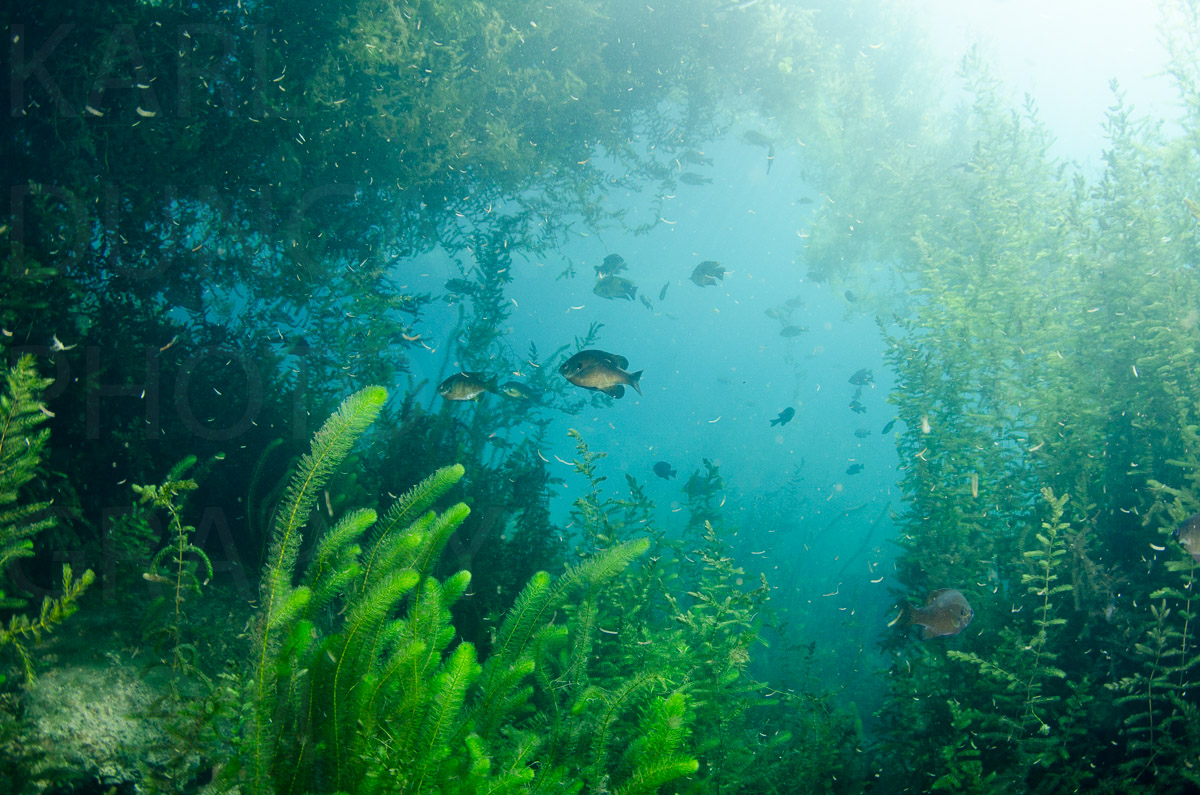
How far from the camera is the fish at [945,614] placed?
446cm

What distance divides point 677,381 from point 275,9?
5483 inches

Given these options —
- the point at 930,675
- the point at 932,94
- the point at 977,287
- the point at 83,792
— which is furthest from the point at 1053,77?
the point at 83,792

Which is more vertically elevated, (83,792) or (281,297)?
(281,297)

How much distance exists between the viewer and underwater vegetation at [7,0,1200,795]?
2.48 metres

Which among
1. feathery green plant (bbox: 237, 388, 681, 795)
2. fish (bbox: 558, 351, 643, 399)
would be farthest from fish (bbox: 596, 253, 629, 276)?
feathery green plant (bbox: 237, 388, 681, 795)

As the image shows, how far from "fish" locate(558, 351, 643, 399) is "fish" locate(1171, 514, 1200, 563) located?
188 inches

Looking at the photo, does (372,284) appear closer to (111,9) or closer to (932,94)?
(111,9)

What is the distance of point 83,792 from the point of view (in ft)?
7.28

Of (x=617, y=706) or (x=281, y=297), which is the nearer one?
(x=617, y=706)

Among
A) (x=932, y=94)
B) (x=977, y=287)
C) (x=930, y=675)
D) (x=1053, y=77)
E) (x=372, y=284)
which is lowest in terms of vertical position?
(x=930, y=675)

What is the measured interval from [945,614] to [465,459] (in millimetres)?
5950

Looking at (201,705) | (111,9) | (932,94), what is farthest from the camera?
(932,94)

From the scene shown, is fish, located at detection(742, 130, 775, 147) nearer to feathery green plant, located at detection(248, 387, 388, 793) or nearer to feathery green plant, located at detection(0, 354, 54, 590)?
feathery green plant, located at detection(248, 387, 388, 793)

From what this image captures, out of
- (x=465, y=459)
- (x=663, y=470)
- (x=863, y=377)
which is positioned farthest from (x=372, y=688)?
(x=863, y=377)
